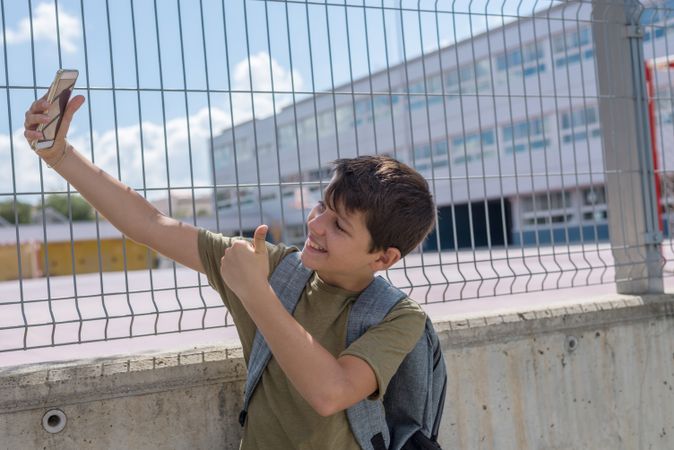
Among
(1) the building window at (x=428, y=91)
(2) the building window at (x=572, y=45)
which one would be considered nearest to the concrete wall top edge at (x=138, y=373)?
(1) the building window at (x=428, y=91)

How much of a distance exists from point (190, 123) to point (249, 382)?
111cm

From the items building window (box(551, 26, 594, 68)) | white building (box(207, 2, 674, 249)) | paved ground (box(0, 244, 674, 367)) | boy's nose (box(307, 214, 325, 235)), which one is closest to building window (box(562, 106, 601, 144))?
white building (box(207, 2, 674, 249))

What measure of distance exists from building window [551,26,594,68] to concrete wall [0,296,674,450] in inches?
50.9

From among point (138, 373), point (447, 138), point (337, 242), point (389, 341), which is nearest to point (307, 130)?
point (447, 138)

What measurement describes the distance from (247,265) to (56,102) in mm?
744

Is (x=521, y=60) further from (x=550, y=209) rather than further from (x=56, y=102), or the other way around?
(x=56, y=102)

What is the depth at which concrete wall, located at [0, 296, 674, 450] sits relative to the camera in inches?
102

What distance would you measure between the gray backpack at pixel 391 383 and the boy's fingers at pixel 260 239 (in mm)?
410

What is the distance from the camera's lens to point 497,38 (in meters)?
3.91

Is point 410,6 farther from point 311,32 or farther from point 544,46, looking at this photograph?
point 544,46

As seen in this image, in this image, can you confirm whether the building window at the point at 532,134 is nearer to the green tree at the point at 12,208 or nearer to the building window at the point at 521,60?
the building window at the point at 521,60

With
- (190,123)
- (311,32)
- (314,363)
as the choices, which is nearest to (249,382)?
(314,363)

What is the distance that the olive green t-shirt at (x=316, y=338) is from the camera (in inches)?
79.9

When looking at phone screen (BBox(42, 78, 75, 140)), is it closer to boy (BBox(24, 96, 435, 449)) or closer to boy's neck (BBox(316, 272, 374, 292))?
boy (BBox(24, 96, 435, 449))
